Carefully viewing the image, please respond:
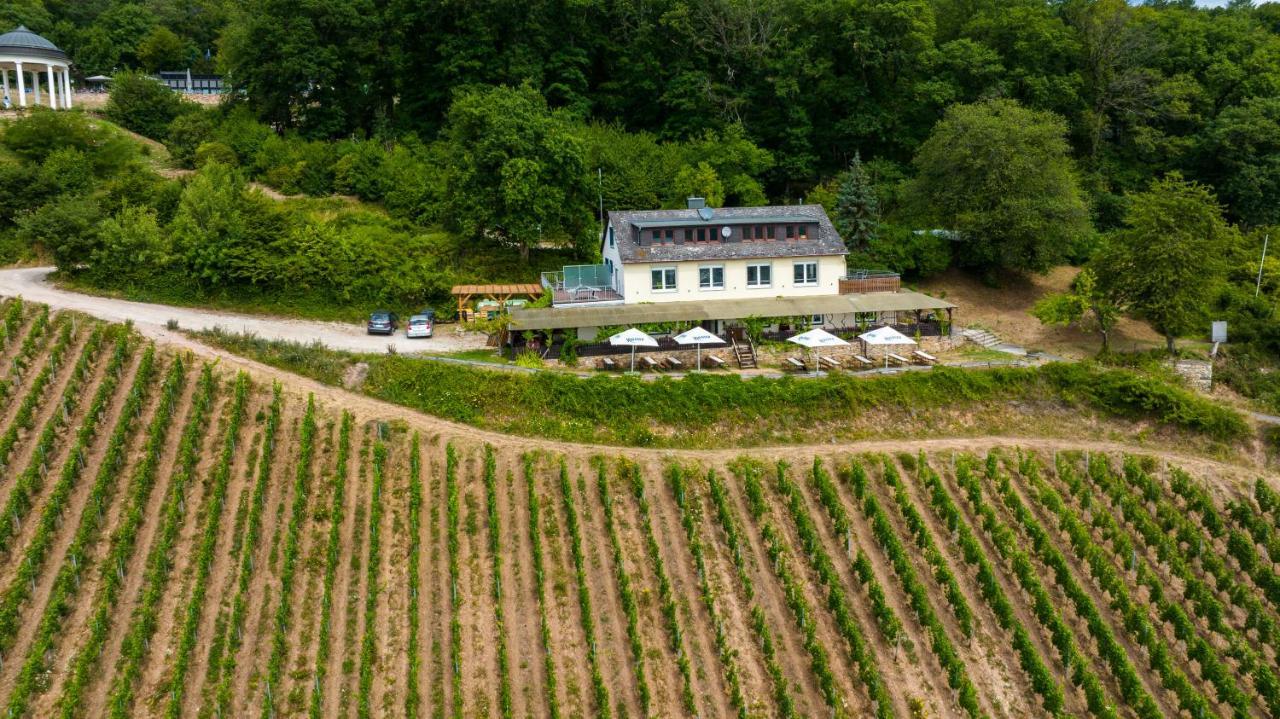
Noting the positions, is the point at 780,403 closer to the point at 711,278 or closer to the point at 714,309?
the point at 714,309

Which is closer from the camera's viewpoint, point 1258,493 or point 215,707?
point 215,707

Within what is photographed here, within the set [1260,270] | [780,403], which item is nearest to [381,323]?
[780,403]

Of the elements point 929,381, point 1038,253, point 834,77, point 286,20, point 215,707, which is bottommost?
point 215,707

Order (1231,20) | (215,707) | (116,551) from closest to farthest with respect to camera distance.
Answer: (215,707) → (116,551) → (1231,20)

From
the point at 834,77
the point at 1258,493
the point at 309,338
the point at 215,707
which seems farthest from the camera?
the point at 834,77

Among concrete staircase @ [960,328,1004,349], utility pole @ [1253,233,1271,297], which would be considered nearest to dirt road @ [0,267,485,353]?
concrete staircase @ [960,328,1004,349]

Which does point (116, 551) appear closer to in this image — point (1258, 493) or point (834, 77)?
point (1258, 493)

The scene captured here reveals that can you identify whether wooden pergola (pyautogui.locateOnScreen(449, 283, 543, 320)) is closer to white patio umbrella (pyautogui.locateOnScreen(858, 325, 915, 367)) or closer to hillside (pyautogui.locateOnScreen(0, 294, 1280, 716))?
hillside (pyautogui.locateOnScreen(0, 294, 1280, 716))

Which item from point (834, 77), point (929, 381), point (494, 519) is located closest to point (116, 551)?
point (494, 519)
